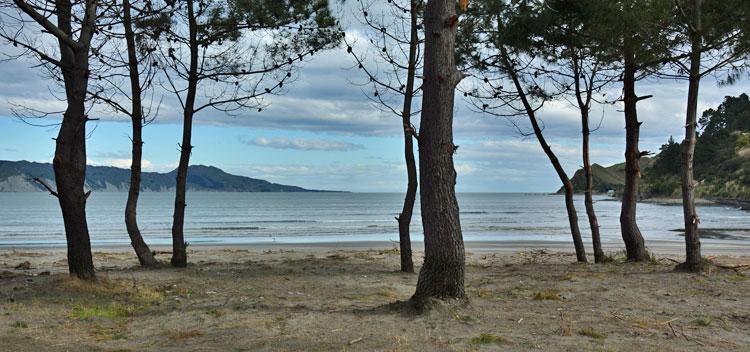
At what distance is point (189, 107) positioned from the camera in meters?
11.7

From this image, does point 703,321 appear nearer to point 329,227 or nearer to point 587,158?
point 587,158

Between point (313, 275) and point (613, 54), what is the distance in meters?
6.41

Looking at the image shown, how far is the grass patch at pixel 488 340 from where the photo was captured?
18.1 ft

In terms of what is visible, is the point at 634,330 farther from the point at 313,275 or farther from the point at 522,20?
the point at 522,20

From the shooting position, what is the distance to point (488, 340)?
219 inches

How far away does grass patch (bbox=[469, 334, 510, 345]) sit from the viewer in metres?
5.51

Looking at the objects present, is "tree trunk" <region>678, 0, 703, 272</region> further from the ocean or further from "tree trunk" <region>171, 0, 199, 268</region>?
the ocean

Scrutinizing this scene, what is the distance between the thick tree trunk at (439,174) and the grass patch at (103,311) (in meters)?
3.17

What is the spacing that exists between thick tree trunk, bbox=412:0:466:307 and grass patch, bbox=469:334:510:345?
3.95ft

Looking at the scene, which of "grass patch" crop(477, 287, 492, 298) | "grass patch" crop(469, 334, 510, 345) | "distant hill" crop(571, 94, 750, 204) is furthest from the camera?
"distant hill" crop(571, 94, 750, 204)

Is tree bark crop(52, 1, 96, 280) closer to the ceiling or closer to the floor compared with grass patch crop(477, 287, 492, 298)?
closer to the ceiling

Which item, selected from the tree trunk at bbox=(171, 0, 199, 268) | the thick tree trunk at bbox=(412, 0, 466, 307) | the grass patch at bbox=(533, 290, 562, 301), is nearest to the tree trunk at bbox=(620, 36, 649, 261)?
the grass patch at bbox=(533, 290, 562, 301)

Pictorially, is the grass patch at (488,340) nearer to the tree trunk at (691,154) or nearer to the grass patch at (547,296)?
the grass patch at (547,296)

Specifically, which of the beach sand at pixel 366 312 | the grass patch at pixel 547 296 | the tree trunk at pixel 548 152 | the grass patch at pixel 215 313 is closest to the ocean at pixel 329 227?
the tree trunk at pixel 548 152
